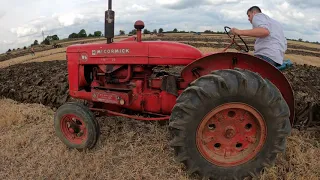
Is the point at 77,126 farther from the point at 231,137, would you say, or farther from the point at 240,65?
the point at 240,65

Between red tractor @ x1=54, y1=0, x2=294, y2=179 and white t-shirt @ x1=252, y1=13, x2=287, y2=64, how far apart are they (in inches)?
17.2

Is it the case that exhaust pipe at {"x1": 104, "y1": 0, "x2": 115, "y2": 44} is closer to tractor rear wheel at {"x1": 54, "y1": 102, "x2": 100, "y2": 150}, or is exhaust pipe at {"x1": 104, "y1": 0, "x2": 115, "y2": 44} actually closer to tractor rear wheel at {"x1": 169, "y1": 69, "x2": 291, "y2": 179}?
tractor rear wheel at {"x1": 54, "y1": 102, "x2": 100, "y2": 150}

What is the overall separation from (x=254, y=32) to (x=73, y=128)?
8.79 ft

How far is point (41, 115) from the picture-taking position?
19.5 feet

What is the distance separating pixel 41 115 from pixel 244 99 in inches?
164

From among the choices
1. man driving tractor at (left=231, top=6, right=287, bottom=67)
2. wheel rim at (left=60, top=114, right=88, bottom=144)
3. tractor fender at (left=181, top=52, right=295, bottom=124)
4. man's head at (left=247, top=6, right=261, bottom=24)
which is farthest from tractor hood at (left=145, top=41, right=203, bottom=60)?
wheel rim at (left=60, top=114, right=88, bottom=144)

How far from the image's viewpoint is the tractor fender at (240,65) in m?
3.62

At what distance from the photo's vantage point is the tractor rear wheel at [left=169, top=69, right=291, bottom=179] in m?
3.11

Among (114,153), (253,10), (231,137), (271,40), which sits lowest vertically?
(114,153)

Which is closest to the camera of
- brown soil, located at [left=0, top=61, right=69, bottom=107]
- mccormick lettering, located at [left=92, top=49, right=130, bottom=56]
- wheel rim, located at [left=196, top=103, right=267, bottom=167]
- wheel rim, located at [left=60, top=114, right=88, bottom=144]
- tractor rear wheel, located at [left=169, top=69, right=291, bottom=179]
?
tractor rear wheel, located at [left=169, top=69, right=291, bottom=179]

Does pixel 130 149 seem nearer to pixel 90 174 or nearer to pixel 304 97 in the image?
pixel 90 174

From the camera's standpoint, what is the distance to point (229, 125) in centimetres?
333

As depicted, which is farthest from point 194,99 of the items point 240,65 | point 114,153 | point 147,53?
point 114,153

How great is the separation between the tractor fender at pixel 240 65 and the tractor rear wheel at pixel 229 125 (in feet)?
1.48
